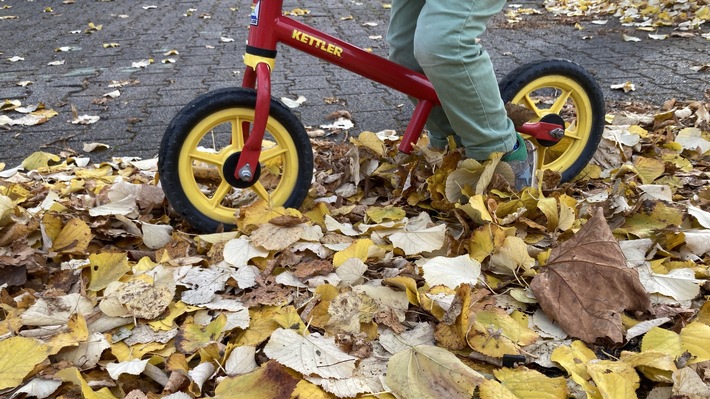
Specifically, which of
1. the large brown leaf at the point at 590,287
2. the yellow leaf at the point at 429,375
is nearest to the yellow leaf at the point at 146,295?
the yellow leaf at the point at 429,375

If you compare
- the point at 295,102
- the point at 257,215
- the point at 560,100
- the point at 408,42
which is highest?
the point at 408,42

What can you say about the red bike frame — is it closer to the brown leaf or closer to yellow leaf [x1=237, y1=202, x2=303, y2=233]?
yellow leaf [x1=237, y1=202, x2=303, y2=233]

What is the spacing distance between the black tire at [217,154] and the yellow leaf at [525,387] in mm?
933

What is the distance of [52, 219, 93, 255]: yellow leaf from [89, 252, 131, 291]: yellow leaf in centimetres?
20

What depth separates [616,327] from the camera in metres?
1.22

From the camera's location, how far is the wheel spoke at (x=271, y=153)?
179 centimetres

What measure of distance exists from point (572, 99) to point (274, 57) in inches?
42.1

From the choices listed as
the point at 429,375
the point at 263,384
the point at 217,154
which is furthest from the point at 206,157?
the point at 429,375

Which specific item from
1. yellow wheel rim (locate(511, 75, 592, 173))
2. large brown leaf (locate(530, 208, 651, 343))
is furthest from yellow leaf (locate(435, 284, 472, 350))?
yellow wheel rim (locate(511, 75, 592, 173))

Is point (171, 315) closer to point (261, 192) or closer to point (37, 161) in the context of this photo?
point (261, 192)

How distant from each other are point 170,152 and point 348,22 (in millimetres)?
4304

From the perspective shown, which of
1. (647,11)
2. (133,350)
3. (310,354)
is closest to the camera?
(310,354)

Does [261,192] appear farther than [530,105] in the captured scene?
No

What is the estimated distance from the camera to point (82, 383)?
104cm
